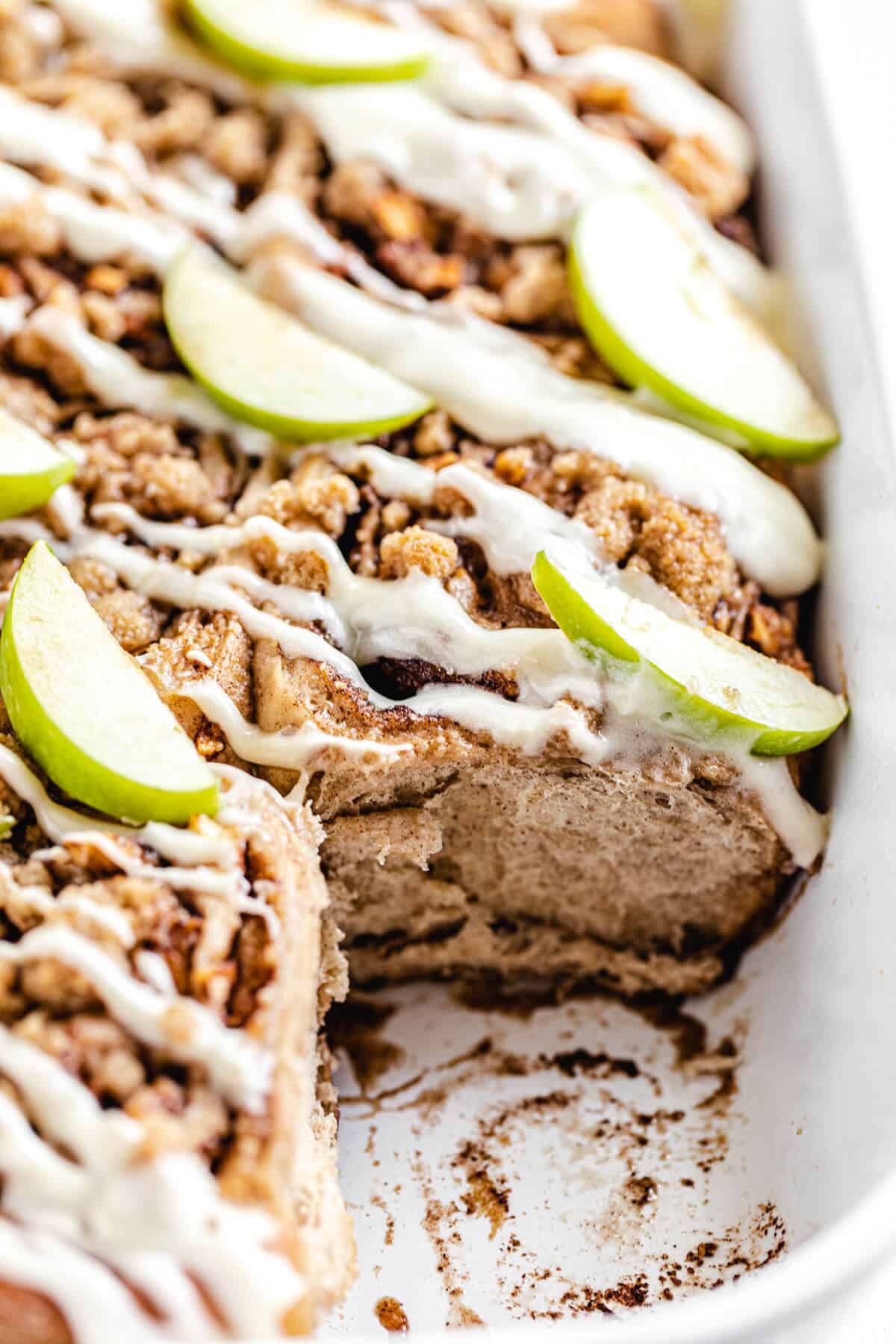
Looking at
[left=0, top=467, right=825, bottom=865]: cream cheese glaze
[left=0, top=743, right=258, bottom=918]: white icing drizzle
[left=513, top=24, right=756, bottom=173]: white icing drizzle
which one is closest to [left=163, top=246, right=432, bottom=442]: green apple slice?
[left=0, top=467, right=825, bottom=865]: cream cheese glaze

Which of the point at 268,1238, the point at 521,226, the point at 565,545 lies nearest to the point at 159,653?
the point at 565,545

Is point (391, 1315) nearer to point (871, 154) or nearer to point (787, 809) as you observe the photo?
point (787, 809)

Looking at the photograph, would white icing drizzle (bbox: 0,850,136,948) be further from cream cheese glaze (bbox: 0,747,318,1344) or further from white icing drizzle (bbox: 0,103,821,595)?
white icing drizzle (bbox: 0,103,821,595)

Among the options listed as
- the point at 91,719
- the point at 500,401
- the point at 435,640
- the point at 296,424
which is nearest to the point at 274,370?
the point at 296,424

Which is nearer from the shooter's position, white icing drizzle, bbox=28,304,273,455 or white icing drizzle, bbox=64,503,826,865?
white icing drizzle, bbox=64,503,826,865

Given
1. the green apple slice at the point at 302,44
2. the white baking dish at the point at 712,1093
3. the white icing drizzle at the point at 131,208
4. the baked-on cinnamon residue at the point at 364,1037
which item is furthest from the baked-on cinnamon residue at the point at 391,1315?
the green apple slice at the point at 302,44

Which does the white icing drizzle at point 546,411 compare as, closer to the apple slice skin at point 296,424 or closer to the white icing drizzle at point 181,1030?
the apple slice skin at point 296,424

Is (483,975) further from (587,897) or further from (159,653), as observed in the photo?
(159,653)
